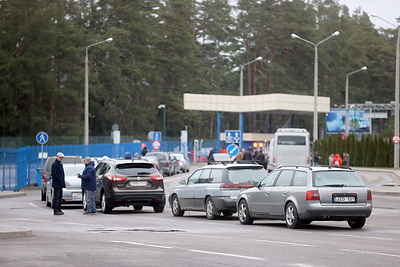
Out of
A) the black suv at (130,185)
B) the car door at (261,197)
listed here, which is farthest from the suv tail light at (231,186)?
the black suv at (130,185)

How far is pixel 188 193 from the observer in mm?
28188

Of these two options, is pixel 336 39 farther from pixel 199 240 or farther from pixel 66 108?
pixel 199 240

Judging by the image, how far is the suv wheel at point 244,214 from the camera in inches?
970

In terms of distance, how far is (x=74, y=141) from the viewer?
80.1m

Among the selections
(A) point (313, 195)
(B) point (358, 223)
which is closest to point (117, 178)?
(A) point (313, 195)

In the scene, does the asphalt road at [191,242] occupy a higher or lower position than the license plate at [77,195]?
lower

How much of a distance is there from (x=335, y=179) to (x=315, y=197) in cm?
87

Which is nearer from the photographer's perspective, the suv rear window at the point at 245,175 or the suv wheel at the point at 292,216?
the suv wheel at the point at 292,216

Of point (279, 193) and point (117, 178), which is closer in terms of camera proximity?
point (279, 193)

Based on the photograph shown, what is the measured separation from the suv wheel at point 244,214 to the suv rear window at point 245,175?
187 centimetres

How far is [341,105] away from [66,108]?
2152 inches

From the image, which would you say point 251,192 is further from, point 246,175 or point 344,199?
point 344,199

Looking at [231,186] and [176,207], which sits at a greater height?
[231,186]

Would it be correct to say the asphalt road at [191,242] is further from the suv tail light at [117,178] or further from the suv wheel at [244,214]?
the suv tail light at [117,178]
